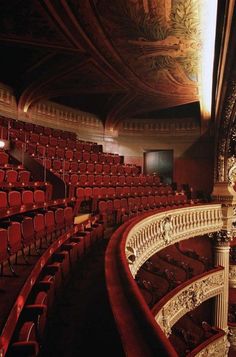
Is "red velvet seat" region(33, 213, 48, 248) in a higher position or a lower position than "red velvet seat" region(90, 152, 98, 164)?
lower

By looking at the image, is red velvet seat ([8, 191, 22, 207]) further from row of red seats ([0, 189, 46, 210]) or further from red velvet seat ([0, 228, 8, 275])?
red velvet seat ([0, 228, 8, 275])

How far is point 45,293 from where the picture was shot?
31.9 inches

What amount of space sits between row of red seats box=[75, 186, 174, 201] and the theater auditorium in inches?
0.6

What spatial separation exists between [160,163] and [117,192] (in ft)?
7.47

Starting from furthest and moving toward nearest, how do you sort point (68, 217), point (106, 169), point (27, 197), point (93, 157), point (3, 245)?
point (93, 157) < point (106, 169) < point (68, 217) < point (27, 197) < point (3, 245)

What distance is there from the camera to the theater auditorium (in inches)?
28.2

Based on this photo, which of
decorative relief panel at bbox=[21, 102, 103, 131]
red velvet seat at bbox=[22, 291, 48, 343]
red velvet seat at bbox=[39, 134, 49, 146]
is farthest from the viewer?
decorative relief panel at bbox=[21, 102, 103, 131]

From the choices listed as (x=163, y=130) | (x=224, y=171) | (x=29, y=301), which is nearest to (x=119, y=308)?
(x=29, y=301)

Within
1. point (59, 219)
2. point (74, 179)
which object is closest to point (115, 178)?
point (74, 179)

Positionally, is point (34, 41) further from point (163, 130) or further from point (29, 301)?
point (163, 130)

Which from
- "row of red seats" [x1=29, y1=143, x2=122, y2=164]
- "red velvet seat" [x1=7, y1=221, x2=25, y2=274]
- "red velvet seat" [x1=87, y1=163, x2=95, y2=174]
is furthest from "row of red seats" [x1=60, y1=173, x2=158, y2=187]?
"red velvet seat" [x1=7, y1=221, x2=25, y2=274]

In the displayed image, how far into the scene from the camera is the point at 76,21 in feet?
6.56

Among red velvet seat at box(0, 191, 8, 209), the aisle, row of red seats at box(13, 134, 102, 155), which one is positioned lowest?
the aisle

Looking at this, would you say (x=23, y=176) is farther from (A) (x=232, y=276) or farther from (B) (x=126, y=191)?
(A) (x=232, y=276)
